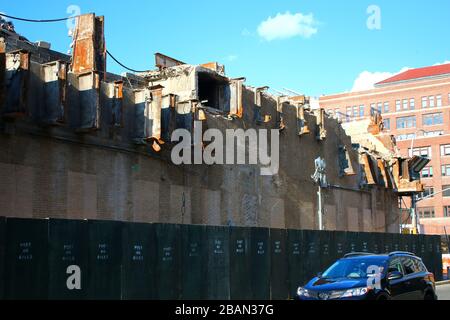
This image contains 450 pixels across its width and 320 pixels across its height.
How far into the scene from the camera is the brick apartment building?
322ft

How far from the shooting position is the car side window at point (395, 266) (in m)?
14.4

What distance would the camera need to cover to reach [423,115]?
112375 mm

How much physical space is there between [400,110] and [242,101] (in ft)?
300

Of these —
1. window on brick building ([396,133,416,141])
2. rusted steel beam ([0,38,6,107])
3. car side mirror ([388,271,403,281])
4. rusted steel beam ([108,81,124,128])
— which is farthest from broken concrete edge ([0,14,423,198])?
window on brick building ([396,133,416,141])

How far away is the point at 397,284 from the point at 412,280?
840 millimetres

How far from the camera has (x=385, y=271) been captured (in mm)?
14031

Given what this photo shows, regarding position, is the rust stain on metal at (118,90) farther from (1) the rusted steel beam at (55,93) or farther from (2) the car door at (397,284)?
(2) the car door at (397,284)

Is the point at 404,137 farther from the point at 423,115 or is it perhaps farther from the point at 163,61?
the point at 163,61

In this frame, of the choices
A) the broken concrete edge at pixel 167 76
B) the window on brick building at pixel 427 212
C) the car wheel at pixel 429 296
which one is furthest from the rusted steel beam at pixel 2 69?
the window on brick building at pixel 427 212

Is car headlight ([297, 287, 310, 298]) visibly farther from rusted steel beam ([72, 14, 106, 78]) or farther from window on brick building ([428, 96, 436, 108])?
window on brick building ([428, 96, 436, 108])

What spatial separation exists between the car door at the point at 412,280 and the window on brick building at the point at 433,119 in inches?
3961
